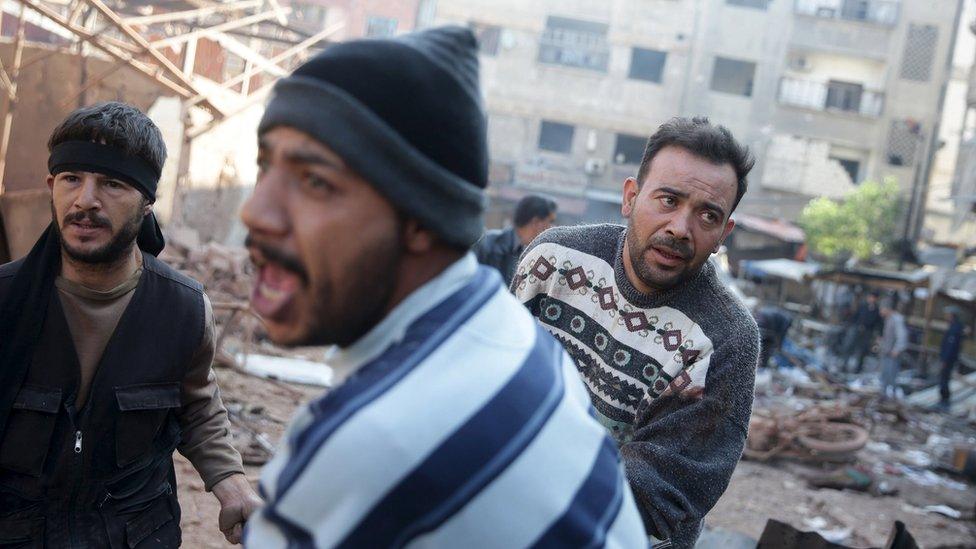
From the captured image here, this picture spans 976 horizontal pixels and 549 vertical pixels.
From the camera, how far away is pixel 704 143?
8.70ft

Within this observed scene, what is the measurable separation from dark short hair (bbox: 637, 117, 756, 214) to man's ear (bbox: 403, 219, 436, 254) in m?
1.64

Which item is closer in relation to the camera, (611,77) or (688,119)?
(688,119)

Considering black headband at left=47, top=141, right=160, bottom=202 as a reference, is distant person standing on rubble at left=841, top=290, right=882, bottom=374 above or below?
below

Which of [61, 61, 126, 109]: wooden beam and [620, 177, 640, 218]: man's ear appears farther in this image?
[61, 61, 126, 109]: wooden beam

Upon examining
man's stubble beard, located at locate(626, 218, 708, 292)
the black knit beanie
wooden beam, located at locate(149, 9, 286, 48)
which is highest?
wooden beam, located at locate(149, 9, 286, 48)

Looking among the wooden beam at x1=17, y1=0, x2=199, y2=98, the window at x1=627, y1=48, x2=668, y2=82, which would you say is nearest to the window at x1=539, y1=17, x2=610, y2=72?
the window at x1=627, y1=48, x2=668, y2=82

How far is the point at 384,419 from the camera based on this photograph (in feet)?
3.35

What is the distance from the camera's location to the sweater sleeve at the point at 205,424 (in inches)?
107

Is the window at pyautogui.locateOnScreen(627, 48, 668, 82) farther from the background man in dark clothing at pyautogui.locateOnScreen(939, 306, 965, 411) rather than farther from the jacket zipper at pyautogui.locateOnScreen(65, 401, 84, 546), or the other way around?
the jacket zipper at pyautogui.locateOnScreen(65, 401, 84, 546)

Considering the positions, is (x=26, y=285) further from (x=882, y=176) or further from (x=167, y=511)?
(x=882, y=176)

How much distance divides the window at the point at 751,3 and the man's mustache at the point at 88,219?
1421 inches

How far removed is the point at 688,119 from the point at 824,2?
36.9 metres

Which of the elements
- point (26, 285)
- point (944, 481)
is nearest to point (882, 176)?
point (944, 481)

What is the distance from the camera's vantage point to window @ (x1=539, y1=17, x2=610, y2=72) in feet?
115
